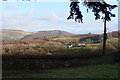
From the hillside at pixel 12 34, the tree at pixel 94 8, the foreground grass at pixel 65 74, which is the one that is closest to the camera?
the foreground grass at pixel 65 74

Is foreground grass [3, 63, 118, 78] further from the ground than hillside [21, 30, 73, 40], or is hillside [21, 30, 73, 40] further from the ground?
hillside [21, 30, 73, 40]

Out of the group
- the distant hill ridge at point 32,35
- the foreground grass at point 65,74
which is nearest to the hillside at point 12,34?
the distant hill ridge at point 32,35

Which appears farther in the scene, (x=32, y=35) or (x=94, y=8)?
(x=32, y=35)

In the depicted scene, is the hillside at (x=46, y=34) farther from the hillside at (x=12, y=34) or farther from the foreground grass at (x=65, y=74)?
the foreground grass at (x=65, y=74)

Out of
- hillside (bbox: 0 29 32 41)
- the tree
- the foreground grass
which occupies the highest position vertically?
the tree

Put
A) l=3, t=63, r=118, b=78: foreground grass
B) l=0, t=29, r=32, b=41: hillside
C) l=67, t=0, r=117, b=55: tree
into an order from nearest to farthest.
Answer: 1. l=3, t=63, r=118, b=78: foreground grass
2. l=67, t=0, r=117, b=55: tree
3. l=0, t=29, r=32, b=41: hillside

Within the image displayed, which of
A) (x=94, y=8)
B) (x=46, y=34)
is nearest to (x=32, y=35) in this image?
(x=46, y=34)

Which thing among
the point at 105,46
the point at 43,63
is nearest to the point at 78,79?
the point at 43,63

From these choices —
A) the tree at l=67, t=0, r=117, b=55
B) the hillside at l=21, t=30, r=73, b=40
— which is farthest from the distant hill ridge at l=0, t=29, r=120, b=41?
the tree at l=67, t=0, r=117, b=55

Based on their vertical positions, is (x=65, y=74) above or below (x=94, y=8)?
below

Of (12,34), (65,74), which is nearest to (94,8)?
(65,74)

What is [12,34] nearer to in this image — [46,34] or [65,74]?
[46,34]

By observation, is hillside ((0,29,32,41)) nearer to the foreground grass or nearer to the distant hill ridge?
the distant hill ridge

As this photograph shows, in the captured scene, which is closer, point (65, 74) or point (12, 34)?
point (65, 74)
